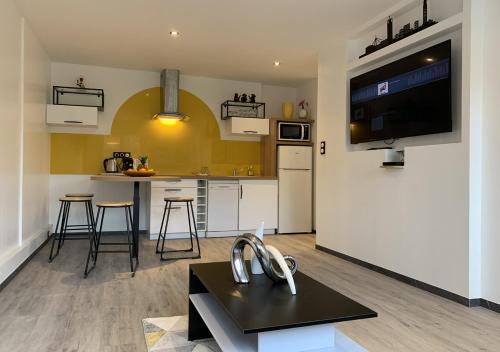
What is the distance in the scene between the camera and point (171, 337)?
2.27 metres

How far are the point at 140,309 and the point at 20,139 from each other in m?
2.42

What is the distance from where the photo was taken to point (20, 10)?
12.5 feet

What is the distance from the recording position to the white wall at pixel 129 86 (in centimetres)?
576

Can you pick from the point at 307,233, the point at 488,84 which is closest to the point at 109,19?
the point at 488,84

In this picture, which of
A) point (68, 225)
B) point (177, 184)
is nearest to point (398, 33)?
point (177, 184)

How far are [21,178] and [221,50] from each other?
2.83 metres

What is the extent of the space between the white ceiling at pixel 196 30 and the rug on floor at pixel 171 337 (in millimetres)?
2824

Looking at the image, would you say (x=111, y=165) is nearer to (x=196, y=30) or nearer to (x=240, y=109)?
(x=240, y=109)

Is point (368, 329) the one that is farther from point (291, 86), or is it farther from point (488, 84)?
point (291, 86)

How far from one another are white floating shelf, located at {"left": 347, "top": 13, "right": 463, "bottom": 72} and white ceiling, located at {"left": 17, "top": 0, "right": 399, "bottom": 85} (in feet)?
1.25

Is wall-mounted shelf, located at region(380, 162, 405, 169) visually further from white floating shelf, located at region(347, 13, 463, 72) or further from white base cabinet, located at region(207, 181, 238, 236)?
white base cabinet, located at region(207, 181, 238, 236)

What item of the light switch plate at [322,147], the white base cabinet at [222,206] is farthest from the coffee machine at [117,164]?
the light switch plate at [322,147]

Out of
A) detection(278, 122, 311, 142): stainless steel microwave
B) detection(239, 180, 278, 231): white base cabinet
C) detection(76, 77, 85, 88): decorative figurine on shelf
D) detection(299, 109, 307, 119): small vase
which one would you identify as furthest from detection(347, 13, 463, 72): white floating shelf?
detection(76, 77, 85, 88): decorative figurine on shelf

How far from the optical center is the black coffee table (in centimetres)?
145
